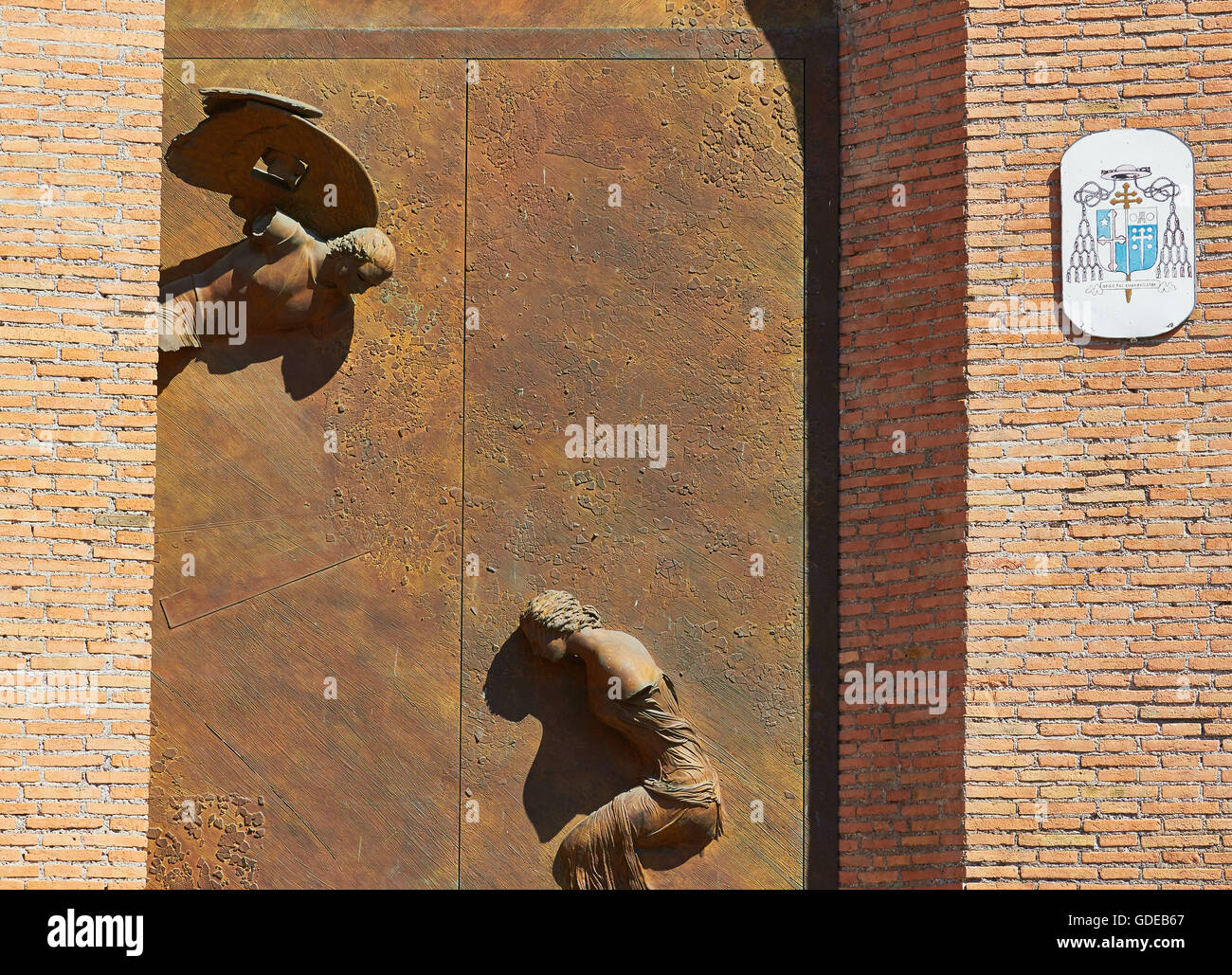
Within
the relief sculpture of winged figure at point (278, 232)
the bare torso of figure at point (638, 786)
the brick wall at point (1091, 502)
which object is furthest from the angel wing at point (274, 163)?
the brick wall at point (1091, 502)

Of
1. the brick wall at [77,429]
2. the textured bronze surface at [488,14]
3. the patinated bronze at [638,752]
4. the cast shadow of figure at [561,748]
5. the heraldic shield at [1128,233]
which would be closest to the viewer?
the brick wall at [77,429]

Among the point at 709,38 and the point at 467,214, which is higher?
the point at 709,38

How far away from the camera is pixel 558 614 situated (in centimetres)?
877

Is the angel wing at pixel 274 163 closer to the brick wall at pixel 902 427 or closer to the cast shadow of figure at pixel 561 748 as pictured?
the cast shadow of figure at pixel 561 748

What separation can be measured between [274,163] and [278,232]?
37 centimetres

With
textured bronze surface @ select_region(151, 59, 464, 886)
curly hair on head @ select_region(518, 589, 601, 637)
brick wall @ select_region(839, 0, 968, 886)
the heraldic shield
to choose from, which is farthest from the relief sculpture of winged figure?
the heraldic shield

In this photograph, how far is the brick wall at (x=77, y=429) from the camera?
7801 mm

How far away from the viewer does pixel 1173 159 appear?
27.7 feet

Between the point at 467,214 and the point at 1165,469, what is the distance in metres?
3.94

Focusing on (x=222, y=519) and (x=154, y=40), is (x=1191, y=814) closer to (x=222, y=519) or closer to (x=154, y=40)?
(x=222, y=519)

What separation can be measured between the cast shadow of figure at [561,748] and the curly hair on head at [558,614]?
165mm

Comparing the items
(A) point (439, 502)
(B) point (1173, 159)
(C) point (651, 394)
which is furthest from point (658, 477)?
(B) point (1173, 159)

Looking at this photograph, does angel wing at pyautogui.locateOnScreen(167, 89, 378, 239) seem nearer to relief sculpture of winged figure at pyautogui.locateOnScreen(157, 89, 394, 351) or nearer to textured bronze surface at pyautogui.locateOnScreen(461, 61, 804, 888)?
relief sculpture of winged figure at pyautogui.locateOnScreen(157, 89, 394, 351)

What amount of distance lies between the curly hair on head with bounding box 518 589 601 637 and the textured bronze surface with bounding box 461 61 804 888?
93 mm
